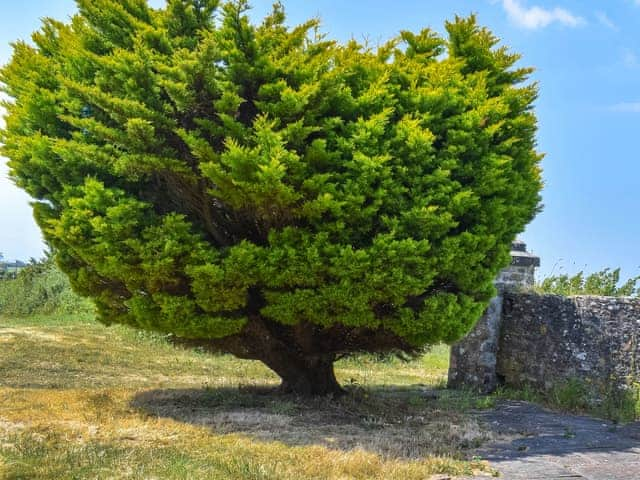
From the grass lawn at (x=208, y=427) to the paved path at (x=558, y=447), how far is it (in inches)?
15.2

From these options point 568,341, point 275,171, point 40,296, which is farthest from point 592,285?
point 40,296

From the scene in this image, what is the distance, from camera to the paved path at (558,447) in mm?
6590

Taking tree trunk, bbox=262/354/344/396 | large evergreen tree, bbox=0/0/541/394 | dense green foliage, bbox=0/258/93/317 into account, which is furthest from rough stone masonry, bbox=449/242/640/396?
dense green foliage, bbox=0/258/93/317

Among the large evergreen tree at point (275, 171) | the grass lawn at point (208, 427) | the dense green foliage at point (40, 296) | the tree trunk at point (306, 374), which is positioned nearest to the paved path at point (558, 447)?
the grass lawn at point (208, 427)

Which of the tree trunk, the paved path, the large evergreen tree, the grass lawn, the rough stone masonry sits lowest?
the grass lawn

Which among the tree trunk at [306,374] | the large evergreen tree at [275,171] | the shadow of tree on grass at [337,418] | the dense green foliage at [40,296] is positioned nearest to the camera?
the shadow of tree on grass at [337,418]

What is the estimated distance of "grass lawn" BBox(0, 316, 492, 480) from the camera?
239 inches

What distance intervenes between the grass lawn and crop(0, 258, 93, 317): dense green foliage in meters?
10.7

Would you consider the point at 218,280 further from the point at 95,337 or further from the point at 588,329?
the point at 95,337

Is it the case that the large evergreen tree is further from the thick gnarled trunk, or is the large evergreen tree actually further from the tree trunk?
the tree trunk

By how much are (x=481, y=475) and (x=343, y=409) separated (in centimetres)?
350

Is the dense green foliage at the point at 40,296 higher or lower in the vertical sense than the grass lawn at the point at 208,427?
higher

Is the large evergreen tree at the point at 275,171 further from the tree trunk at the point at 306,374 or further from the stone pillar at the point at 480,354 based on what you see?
the stone pillar at the point at 480,354

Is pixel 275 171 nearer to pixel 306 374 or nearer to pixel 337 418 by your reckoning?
pixel 337 418
